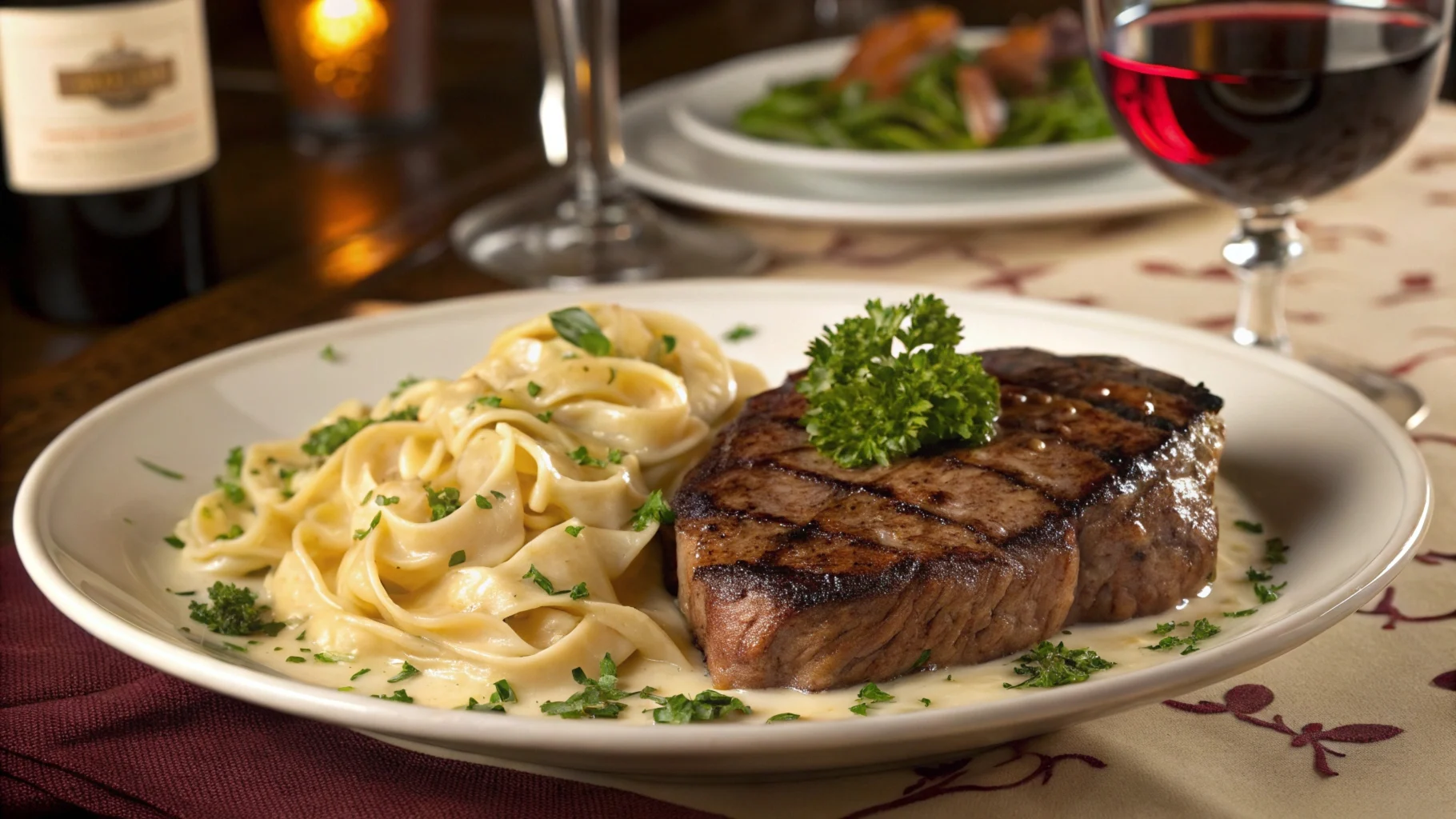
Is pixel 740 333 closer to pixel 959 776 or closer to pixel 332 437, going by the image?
pixel 332 437

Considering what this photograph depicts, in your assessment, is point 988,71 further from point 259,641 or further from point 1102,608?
point 259,641

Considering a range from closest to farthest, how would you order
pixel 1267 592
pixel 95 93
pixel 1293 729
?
1. pixel 1293 729
2. pixel 1267 592
3. pixel 95 93

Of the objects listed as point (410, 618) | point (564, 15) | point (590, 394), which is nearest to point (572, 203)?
point (564, 15)

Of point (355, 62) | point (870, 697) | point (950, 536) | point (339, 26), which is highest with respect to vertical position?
point (339, 26)

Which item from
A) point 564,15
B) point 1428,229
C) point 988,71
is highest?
point 564,15

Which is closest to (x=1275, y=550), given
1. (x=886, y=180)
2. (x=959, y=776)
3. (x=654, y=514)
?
(x=959, y=776)

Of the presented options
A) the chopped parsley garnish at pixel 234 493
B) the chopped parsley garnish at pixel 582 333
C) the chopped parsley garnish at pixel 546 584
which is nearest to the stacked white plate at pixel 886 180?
the chopped parsley garnish at pixel 582 333
